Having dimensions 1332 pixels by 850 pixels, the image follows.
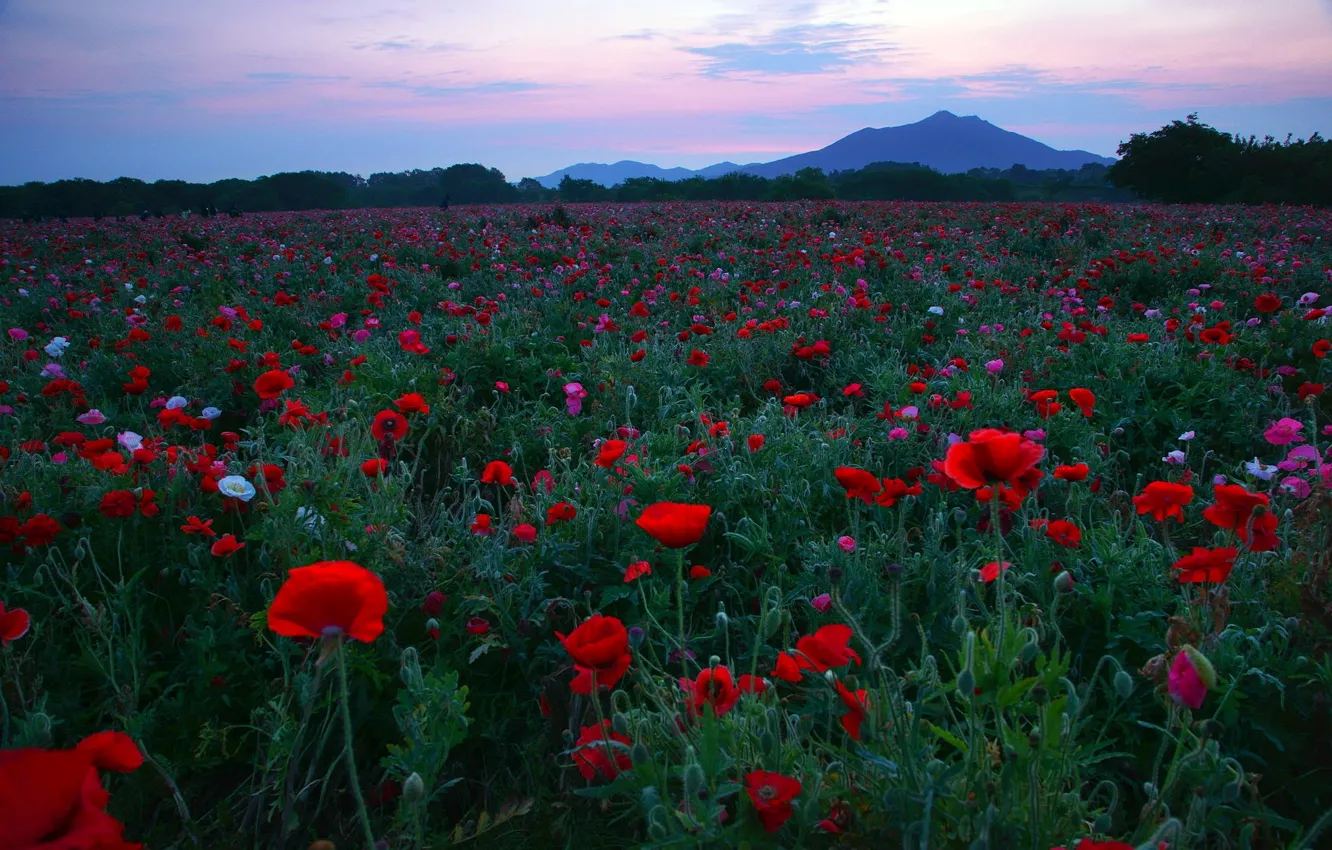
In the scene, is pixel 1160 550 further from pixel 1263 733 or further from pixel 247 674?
pixel 247 674

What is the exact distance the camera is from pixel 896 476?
3.46 metres

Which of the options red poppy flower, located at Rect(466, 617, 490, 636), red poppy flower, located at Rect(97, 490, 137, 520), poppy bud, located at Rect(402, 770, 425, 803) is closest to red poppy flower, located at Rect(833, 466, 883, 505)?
red poppy flower, located at Rect(466, 617, 490, 636)

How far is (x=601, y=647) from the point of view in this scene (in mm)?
1292

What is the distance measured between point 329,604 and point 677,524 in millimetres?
578

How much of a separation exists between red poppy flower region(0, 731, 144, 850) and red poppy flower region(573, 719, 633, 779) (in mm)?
738

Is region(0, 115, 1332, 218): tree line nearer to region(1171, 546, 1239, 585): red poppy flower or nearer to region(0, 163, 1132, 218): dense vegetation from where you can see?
region(0, 163, 1132, 218): dense vegetation

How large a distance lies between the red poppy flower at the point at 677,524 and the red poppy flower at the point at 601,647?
0.17m

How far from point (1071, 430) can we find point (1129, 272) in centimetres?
451

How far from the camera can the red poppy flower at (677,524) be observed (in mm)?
1459

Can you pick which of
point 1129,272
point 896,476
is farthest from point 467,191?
point 896,476

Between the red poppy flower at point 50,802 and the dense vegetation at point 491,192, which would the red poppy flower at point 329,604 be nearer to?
the red poppy flower at point 50,802

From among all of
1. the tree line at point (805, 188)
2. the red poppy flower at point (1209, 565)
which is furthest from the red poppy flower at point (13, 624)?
the tree line at point (805, 188)

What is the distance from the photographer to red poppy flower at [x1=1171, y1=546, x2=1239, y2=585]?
158cm

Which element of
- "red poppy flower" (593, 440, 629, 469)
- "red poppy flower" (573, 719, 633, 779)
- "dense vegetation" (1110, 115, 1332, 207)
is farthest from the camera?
"dense vegetation" (1110, 115, 1332, 207)
